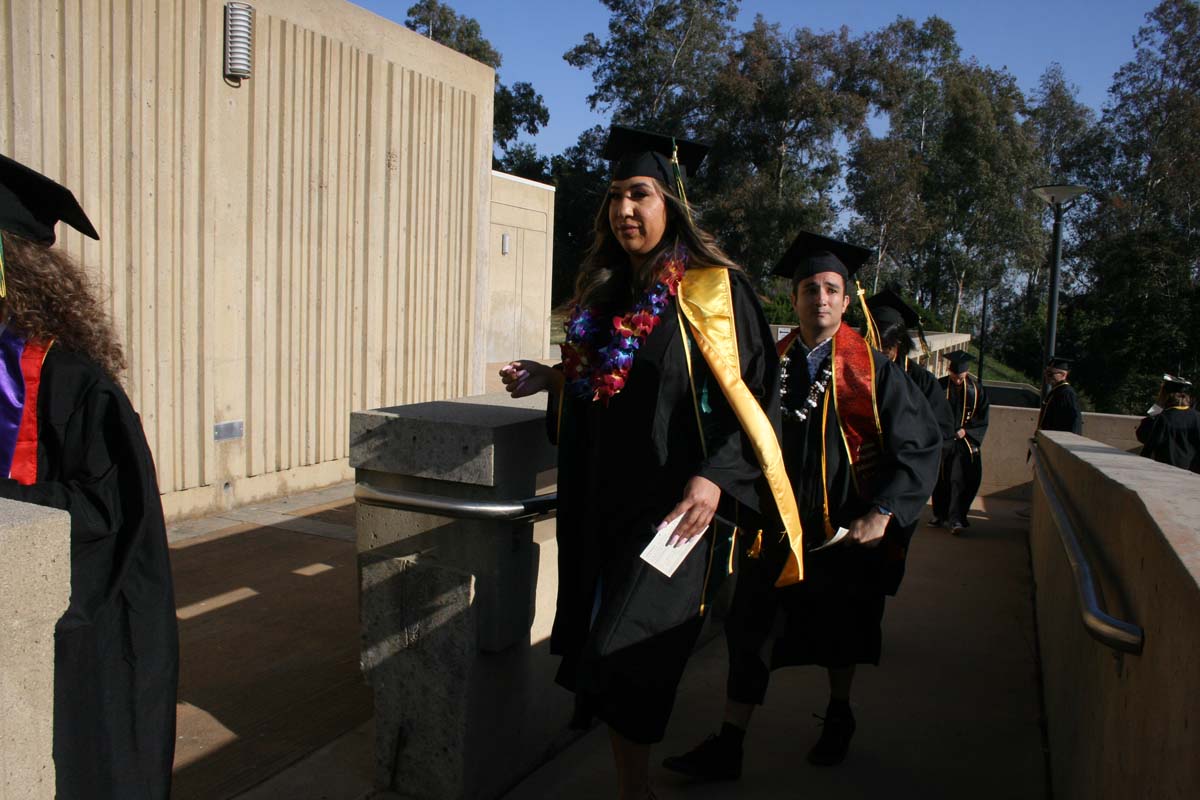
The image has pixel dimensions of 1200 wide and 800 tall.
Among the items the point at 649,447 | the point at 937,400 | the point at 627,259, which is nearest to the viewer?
the point at 649,447

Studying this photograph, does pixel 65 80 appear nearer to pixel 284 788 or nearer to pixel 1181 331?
pixel 284 788

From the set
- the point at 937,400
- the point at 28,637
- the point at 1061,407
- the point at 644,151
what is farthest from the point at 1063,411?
the point at 28,637

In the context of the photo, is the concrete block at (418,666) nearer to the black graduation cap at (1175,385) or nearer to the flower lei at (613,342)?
the flower lei at (613,342)

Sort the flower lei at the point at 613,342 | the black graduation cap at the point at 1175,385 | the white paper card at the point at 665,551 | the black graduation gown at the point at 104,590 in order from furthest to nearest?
the black graduation cap at the point at 1175,385 → the flower lei at the point at 613,342 → the white paper card at the point at 665,551 → the black graduation gown at the point at 104,590

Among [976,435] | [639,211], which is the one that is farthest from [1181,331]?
[639,211]

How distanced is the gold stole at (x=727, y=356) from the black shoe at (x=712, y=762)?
98 centimetres

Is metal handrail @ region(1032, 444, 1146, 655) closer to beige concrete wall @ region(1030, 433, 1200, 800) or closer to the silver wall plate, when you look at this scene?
beige concrete wall @ region(1030, 433, 1200, 800)

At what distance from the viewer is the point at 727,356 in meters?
2.57

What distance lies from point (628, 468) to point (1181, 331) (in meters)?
29.5

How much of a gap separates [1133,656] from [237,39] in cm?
704

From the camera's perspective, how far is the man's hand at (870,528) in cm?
332

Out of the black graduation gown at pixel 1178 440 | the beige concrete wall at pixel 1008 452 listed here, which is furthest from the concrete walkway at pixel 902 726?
the beige concrete wall at pixel 1008 452

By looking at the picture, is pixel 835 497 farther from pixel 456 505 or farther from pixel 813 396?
pixel 456 505

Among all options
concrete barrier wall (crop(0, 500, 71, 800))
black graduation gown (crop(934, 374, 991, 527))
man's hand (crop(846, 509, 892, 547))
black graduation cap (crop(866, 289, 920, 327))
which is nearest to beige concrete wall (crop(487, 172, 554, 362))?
black graduation gown (crop(934, 374, 991, 527))
